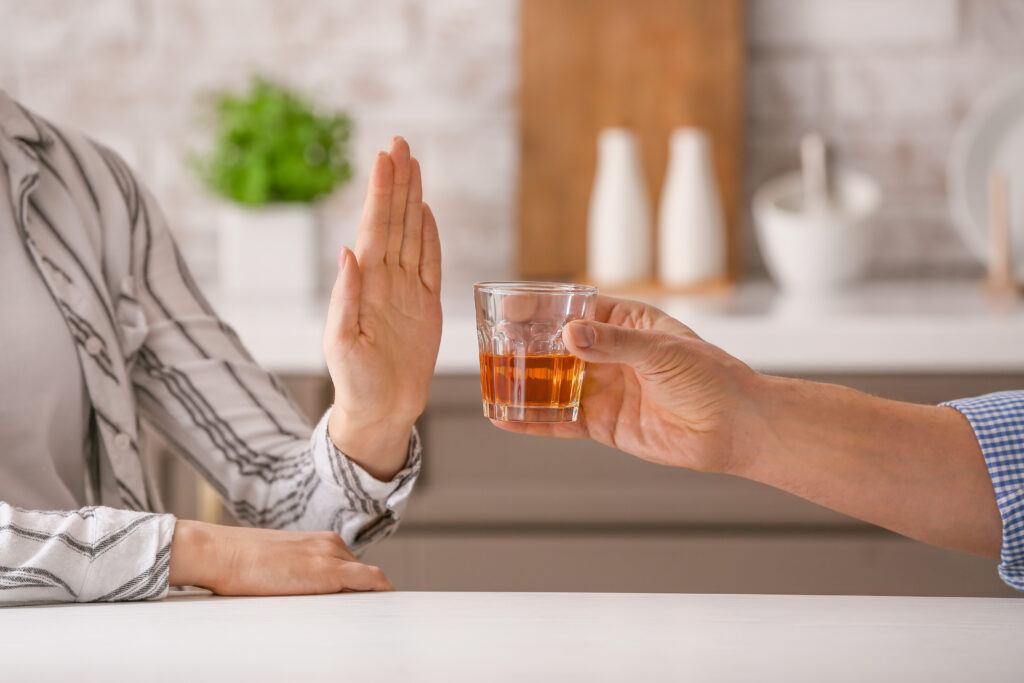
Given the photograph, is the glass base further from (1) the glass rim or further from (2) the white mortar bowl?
(2) the white mortar bowl

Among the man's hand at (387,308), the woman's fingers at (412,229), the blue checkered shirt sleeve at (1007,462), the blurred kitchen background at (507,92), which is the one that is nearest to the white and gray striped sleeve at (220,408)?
the man's hand at (387,308)

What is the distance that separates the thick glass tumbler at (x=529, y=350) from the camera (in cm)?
78

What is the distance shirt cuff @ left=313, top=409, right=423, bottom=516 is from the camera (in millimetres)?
1026

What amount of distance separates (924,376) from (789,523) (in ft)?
1.02

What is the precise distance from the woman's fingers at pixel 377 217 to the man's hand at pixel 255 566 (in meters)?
0.25

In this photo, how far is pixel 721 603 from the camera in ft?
2.49

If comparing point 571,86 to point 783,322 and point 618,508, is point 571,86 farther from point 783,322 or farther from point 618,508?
point 618,508

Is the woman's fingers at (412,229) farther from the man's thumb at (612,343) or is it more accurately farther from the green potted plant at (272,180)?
the green potted plant at (272,180)

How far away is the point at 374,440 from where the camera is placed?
101 cm

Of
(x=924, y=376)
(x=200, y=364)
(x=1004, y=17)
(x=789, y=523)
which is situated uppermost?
(x=1004, y=17)

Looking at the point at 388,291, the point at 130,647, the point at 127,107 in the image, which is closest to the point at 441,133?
the point at 127,107

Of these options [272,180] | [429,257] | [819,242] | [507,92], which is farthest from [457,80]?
[429,257]

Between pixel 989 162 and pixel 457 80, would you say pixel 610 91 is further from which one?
pixel 989 162

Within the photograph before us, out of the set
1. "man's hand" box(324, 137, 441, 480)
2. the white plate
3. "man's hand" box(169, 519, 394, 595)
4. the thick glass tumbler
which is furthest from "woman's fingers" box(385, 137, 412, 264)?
the white plate
